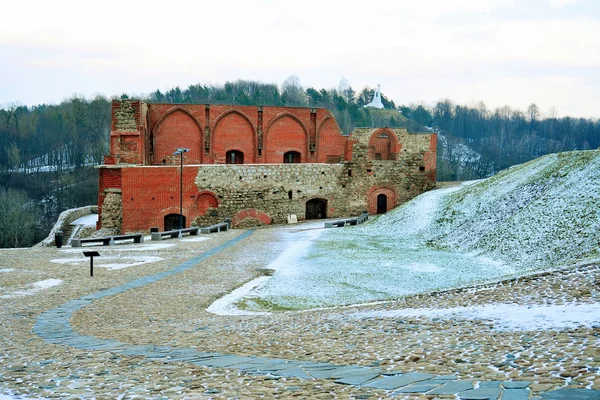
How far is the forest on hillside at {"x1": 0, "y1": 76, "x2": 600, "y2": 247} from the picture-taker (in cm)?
5856

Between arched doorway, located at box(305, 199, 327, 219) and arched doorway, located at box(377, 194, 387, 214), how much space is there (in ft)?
10.0

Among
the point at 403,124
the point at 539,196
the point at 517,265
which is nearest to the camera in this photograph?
the point at 517,265

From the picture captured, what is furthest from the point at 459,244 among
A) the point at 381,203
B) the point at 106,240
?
the point at 381,203

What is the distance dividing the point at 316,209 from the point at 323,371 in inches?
1062

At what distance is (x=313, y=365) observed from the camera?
5672 mm

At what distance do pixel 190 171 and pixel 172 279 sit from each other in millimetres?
15956

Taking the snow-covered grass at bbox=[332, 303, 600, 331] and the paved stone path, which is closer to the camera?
the paved stone path

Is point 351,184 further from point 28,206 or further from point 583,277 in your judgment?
point 28,206

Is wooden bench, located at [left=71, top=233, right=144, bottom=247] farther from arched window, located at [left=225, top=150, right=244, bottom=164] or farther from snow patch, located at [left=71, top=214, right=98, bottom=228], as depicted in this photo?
arched window, located at [left=225, top=150, right=244, bottom=164]

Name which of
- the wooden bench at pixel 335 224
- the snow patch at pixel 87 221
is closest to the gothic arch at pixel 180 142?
the snow patch at pixel 87 221

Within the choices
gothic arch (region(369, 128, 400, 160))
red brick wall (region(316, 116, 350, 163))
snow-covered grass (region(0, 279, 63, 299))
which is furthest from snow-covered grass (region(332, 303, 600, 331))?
red brick wall (region(316, 116, 350, 163))

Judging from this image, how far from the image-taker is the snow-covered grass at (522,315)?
625cm

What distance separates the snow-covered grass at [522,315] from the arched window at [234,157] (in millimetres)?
27228

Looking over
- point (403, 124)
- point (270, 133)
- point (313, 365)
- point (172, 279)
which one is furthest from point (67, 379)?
point (403, 124)
